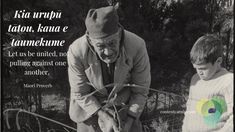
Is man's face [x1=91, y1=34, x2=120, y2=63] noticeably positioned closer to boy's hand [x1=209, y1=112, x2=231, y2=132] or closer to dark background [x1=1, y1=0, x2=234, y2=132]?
dark background [x1=1, y1=0, x2=234, y2=132]

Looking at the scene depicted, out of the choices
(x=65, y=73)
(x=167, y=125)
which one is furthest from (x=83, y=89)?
(x=167, y=125)

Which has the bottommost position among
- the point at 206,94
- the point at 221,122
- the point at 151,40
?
the point at 221,122

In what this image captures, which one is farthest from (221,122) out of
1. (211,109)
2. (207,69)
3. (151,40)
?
(151,40)

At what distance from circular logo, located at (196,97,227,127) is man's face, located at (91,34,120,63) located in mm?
408

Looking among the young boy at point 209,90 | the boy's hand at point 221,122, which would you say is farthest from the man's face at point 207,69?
the boy's hand at point 221,122

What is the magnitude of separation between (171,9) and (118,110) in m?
0.45

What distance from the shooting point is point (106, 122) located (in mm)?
1700

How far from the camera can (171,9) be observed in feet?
5.74

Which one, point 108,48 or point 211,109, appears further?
point 211,109

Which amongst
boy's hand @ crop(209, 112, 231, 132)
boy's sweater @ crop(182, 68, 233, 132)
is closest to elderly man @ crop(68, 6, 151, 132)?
boy's sweater @ crop(182, 68, 233, 132)

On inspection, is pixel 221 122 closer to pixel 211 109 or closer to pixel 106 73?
pixel 211 109

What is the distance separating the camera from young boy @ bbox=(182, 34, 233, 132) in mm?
1721

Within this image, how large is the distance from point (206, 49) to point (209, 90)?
0.53 ft

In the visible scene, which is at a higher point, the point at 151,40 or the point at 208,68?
the point at 151,40
